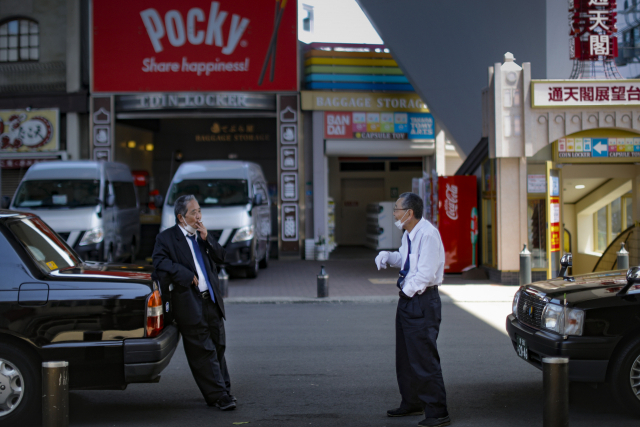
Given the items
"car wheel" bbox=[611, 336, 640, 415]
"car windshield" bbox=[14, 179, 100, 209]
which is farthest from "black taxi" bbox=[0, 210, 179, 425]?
"car windshield" bbox=[14, 179, 100, 209]

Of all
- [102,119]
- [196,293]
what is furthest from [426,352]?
[102,119]

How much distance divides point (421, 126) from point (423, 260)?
15171 mm

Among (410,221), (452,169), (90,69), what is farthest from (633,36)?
(410,221)

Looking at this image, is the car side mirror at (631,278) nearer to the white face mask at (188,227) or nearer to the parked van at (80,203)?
the white face mask at (188,227)

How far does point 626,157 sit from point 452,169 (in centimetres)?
1131

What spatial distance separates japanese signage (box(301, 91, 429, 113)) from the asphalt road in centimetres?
1118

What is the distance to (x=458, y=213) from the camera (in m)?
14.5

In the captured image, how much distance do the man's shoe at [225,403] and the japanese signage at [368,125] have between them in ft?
46.8

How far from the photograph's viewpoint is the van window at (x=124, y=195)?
15665 mm

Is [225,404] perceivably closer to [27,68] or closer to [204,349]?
[204,349]

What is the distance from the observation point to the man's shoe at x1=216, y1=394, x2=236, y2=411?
539 cm

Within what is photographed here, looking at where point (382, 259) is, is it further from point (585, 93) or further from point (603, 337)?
point (585, 93)

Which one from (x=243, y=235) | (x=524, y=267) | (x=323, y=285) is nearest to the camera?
(x=323, y=285)

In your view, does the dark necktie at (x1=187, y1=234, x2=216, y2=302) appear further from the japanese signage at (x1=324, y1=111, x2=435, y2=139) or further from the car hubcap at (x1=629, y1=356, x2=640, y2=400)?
the japanese signage at (x1=324, y1=111, x2=435, y2=139)
